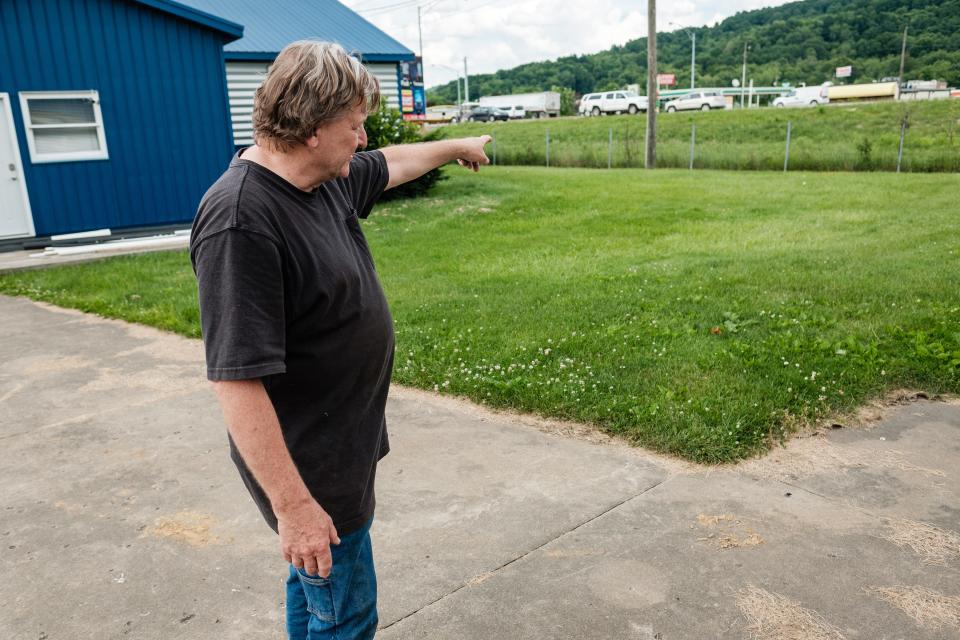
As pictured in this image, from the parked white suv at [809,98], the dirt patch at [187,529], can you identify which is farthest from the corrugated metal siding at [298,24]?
the parked white suv at [809,98]

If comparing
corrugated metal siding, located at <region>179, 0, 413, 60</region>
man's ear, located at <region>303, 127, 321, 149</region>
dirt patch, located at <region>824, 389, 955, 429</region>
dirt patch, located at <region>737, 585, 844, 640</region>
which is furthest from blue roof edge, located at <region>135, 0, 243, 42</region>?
dirt patch, located at <region>737, 585, 844, 640</region>

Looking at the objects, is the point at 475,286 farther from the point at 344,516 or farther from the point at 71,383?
the point at 344,516

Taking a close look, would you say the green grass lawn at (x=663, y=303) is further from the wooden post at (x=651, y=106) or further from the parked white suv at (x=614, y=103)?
the parked white suv at (x=614, y=103)

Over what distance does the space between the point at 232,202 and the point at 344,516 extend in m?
0.88

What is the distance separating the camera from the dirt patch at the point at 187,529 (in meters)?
3.58

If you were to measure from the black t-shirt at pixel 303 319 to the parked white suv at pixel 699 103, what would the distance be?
51806 millimetres

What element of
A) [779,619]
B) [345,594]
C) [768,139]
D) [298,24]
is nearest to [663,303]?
[779,619]

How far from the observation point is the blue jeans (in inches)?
82.4

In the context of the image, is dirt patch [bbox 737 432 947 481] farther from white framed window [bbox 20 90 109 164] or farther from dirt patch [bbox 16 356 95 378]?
white framed window [bbox 20 90 109 164]

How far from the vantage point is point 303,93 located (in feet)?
6.00

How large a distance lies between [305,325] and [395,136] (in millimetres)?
14430

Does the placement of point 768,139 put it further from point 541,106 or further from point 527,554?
point 541,106

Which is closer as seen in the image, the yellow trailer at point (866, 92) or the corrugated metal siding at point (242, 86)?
the corrugated metal siding at point (242, 86)

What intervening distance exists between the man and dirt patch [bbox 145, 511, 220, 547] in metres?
1.61
